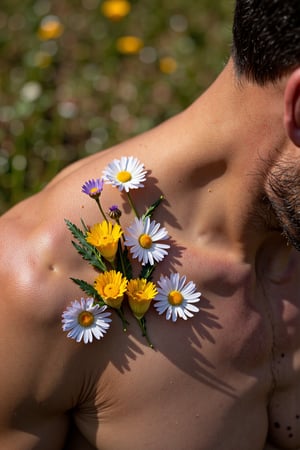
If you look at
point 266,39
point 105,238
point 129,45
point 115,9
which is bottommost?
point 129,45

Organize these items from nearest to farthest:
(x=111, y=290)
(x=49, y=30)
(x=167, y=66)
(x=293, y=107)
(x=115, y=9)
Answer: (x=293, y=107)
(x=111, y=290)
(x=49, y=30)
(x=167, y=66)
(x=115, y=9)

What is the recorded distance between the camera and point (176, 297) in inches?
70.6

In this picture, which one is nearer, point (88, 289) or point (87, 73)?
point (88, 289)

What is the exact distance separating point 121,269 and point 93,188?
6.5 inches

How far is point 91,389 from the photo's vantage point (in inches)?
70.8

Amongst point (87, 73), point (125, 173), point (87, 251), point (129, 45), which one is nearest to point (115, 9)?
point (129, 45)

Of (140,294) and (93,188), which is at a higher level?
(93,188)

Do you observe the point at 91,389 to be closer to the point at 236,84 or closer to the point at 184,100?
the point at 236,84

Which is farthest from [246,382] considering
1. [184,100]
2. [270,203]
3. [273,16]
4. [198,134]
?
[184,100]

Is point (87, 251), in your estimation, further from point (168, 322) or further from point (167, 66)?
point (167, 66)

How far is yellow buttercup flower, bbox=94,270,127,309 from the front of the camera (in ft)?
5.64

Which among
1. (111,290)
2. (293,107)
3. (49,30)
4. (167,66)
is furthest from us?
(167,66)

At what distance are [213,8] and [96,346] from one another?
9.89 feet

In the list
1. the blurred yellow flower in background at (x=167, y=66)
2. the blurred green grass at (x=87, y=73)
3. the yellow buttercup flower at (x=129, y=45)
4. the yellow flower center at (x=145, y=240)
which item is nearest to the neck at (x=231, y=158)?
the yellow flower center at (x=145, y=240)
